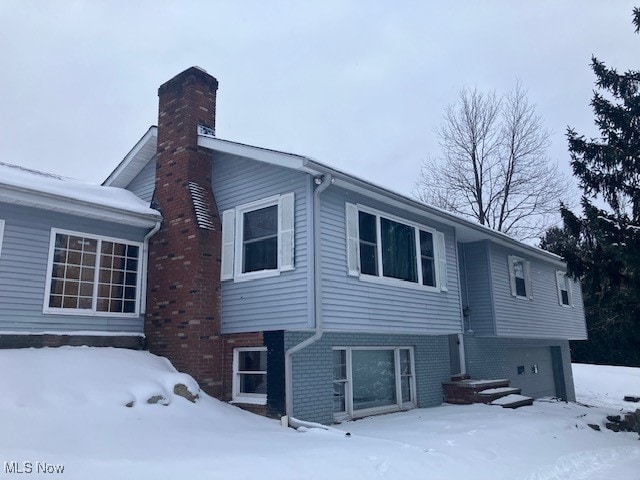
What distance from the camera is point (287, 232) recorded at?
8.84 meters

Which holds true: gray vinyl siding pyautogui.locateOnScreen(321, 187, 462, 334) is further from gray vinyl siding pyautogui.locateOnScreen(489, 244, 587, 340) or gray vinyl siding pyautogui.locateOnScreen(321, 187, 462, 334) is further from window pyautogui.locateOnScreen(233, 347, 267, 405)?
gray vinyl siding pyautogui.locateOnScreen(489, 244, 587, 340)

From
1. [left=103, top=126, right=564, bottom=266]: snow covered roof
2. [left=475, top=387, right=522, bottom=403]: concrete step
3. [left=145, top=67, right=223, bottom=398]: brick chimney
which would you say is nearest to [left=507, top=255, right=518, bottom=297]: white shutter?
[left=103, top=126, right=564, bottom=266]: snow covered roof

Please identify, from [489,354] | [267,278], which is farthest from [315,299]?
[489,354]

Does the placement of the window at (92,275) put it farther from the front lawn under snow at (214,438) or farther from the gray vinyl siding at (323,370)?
the gray vinyl siding at (323,370)

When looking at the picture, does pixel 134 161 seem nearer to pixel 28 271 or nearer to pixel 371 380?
pixel 28 271

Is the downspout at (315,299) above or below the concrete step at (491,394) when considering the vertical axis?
above

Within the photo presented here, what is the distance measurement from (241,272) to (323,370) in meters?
2.46

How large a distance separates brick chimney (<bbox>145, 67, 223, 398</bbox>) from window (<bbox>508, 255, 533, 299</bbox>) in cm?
956

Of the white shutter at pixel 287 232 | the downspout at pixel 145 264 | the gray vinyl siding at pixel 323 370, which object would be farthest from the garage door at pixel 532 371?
the downspout at pixel 145 264

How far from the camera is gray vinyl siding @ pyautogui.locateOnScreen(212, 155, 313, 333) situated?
8.50 m

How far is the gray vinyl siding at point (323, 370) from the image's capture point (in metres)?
8.64

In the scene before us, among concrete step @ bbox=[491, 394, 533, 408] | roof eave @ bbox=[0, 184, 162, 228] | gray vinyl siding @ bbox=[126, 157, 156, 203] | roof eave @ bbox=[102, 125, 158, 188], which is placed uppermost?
roof eave @ bbox=[102, 125, 158, 188]

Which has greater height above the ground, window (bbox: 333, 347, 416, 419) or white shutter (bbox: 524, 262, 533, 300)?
white shutter (bbox: 524, 262, 533, 300)

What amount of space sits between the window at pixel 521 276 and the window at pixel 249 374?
9115mm
